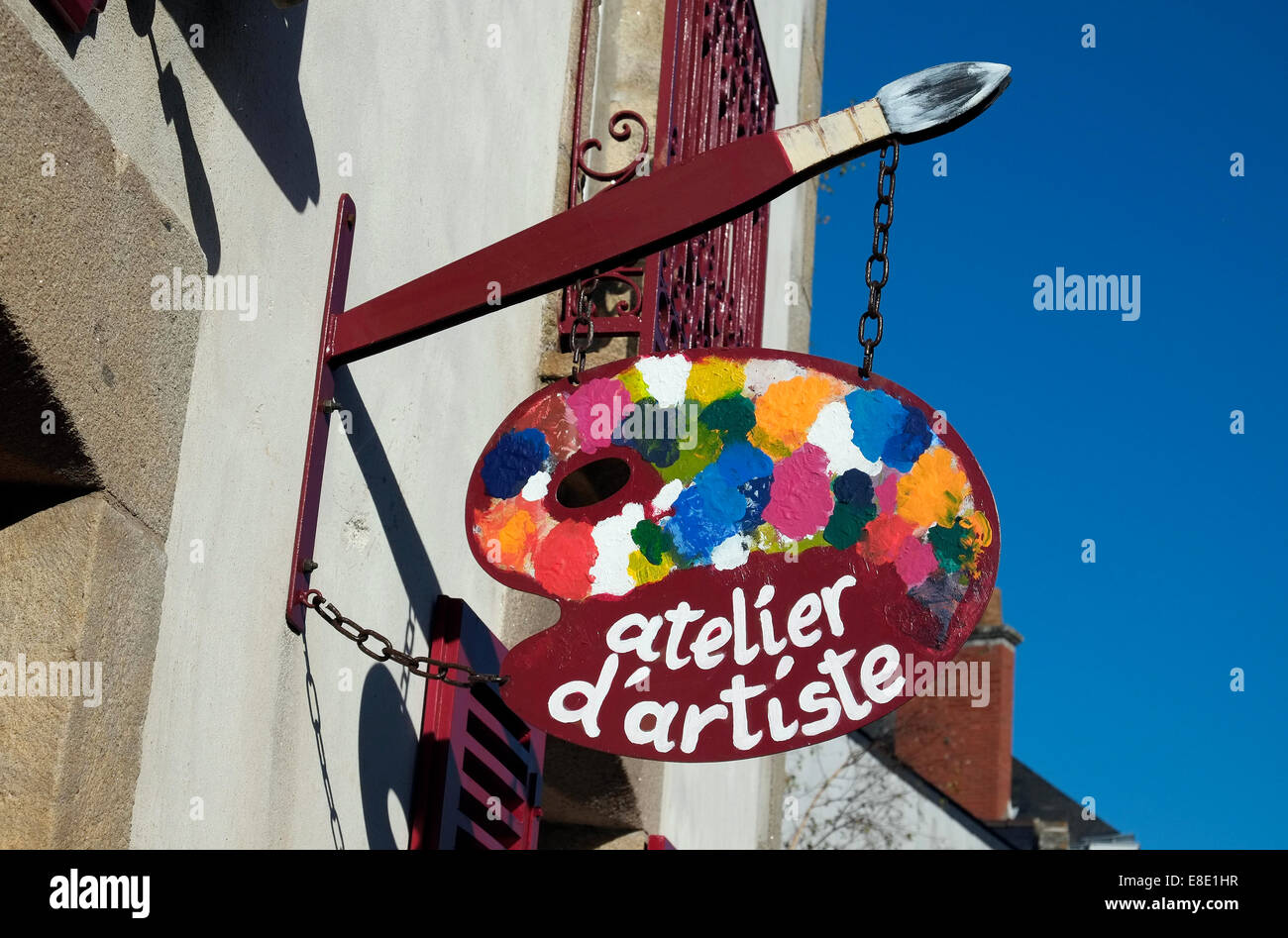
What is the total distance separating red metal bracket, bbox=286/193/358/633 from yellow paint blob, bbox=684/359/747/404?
2.38ft

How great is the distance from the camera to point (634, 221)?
2.77m

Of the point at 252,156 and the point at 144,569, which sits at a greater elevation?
the point at 252,156

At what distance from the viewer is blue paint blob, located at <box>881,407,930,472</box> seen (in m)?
2.68

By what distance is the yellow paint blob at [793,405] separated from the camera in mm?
2707

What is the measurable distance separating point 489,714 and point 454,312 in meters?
1.47

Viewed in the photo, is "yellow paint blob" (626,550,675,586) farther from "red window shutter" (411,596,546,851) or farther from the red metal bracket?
"red window shutter" (411,596,546,851)

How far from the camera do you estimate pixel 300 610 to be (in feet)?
9.54

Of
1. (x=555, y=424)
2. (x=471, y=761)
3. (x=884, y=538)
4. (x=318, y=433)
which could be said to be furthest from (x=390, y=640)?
(x=884, y=538)

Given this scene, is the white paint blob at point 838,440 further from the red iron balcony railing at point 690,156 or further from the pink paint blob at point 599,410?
the red iron balcony railing at point 690,156

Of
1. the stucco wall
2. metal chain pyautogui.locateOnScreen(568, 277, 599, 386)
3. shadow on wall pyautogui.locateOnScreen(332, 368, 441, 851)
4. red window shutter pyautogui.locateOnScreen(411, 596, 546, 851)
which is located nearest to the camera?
the stucco wall

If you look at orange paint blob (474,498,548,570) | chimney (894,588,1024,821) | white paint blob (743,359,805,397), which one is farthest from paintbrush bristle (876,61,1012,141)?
chimney (894,588,1024,821)

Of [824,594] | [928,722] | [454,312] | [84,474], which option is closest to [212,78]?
[454,312]

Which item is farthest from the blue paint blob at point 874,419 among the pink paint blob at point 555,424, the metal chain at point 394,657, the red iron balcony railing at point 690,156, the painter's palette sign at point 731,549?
the red iron balcony railing at point 690,156
